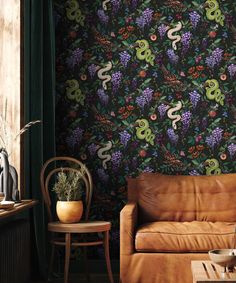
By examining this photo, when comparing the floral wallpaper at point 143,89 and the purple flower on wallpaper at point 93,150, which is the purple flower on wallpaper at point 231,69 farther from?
the purple flower on wallpaper at point 93,150

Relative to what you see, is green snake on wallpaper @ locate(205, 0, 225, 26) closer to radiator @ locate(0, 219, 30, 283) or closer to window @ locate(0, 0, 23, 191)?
window @ locate(0, 0, 23, 191)

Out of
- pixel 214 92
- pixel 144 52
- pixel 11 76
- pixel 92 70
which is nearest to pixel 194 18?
pixel 144 52

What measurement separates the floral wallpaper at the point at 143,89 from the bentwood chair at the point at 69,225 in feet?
0.62

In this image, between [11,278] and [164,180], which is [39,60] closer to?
[164,180]

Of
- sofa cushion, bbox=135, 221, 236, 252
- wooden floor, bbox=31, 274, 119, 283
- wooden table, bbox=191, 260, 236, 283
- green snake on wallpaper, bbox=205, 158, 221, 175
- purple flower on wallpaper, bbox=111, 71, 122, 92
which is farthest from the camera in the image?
purple flower on wallpaper, bbox=111, 71, 122, 92

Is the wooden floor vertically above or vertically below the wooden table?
below

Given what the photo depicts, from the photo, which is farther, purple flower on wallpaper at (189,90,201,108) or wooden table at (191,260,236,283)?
purple flower on wallpaper at (189,90,201,108)

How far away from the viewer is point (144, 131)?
587 cm

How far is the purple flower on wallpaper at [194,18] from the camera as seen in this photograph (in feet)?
19.2

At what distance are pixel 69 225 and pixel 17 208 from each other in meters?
0.73

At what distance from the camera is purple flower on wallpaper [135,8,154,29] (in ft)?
19.3

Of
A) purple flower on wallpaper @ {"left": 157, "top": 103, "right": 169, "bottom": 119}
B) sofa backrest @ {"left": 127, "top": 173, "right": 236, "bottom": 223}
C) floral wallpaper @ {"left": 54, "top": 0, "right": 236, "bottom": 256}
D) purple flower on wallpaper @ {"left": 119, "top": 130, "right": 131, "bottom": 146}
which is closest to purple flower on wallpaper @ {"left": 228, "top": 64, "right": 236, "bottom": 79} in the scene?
floral wallpaper @ {"left": 54, "top": 0, "right": 236, "bottom": 256}

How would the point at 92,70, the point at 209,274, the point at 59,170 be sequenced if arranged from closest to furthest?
the point at 209,274 < the point at 59,170 < the point at 92,70

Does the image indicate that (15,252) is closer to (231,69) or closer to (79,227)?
(79,227)
